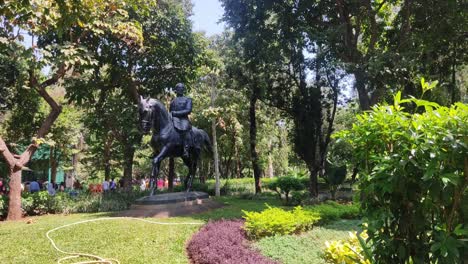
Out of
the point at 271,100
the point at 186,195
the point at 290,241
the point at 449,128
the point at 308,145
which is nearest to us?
the point at 449,128

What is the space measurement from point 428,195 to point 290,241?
453 centimetres

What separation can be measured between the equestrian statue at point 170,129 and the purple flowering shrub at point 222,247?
12.2 ft

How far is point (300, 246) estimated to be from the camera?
22.7ft

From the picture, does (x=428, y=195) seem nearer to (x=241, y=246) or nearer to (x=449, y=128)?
(x=449, y=128)

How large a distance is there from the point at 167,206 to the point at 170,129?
7.50ft

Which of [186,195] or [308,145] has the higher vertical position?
[308,145]

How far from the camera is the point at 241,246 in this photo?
691 cm

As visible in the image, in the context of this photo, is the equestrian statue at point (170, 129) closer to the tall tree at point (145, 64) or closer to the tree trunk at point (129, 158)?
the tall tree at point (145, 64)

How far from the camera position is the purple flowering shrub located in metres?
6.10

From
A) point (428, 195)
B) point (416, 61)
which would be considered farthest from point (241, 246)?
point (416, 61)

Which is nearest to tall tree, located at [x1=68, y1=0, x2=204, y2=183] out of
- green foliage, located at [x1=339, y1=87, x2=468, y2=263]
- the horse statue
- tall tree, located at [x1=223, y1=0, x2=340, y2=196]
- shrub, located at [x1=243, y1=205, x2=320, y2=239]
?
tall tree, located at [x1=223, y1=0, x2=340, y2=196]

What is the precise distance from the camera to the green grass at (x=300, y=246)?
6152mm

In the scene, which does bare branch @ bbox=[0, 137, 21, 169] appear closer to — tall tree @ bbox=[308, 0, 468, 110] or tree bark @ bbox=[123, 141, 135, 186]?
tree bark @ bbox=[123, 141, 135, 186]

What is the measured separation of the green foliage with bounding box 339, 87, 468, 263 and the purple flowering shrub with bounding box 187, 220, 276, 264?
115 inches
